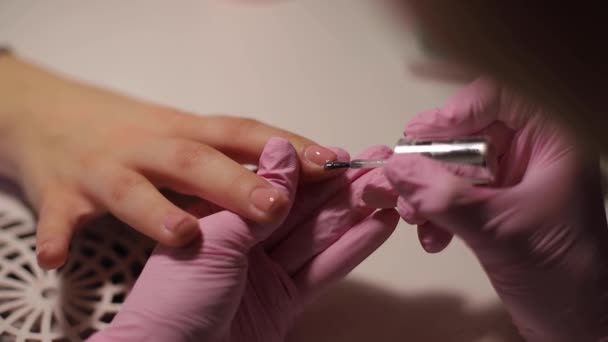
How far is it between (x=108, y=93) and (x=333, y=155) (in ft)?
1.04

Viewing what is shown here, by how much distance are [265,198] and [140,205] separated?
0.38 feet

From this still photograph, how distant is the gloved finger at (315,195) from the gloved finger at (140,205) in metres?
0.10

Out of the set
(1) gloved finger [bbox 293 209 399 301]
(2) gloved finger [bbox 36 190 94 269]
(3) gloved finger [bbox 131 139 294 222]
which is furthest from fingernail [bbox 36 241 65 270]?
(1) gloved finger [bbox 293 209 399 301]

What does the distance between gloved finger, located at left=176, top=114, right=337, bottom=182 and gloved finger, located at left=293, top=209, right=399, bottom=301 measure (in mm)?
58

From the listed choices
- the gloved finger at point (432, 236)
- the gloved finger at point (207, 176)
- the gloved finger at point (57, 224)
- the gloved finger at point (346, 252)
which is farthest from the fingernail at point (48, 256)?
the gloved finger at point (432, 236)

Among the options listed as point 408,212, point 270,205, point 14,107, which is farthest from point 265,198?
point 14,107

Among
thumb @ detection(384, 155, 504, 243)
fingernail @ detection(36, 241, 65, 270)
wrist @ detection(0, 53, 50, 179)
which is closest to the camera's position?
thumb @ detection(384, 155, 504, 243)

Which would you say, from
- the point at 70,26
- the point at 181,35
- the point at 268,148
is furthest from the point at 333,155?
the point at 70,26

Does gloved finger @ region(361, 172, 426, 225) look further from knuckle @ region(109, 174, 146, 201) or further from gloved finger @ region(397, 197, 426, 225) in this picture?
knuckle @ region(109, 174, 146, 201)

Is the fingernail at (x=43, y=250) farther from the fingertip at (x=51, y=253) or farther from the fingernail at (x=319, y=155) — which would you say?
the fingernail at (x=319, y=155)

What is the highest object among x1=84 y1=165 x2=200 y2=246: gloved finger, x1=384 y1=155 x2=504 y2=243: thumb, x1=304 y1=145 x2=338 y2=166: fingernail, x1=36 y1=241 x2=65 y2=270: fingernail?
x1=384 y1=155 x2=504 y2=243: thumb

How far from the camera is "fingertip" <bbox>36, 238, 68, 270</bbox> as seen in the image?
1.60ft

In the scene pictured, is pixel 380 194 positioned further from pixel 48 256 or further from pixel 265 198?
pixel 48 256

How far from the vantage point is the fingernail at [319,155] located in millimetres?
499
